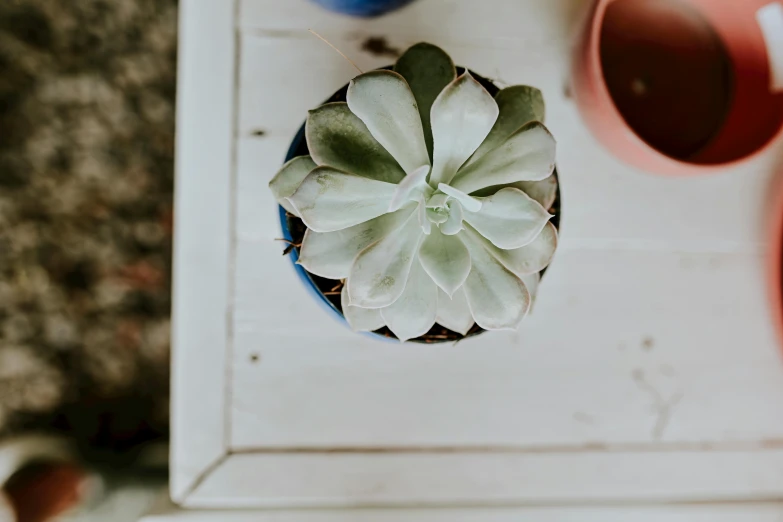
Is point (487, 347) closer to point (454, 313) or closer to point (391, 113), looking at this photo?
point (454, 313)

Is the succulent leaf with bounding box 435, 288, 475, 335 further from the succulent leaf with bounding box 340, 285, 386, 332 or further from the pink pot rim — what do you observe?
the pink pot rim

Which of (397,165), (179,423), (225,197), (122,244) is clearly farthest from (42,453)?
(397,165)

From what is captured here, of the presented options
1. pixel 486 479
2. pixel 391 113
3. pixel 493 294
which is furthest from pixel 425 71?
pixel 486 479

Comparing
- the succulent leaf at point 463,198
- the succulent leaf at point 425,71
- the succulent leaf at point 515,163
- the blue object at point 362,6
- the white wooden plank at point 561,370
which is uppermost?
the blue object at point 362,6

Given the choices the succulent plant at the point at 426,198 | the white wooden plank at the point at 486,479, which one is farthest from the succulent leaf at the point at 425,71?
the white wooden plank at the point at 486,479

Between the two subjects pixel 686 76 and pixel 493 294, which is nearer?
pixel 493 294

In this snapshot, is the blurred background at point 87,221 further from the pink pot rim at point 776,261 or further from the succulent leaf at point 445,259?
the pink pot rim at point 776,261
